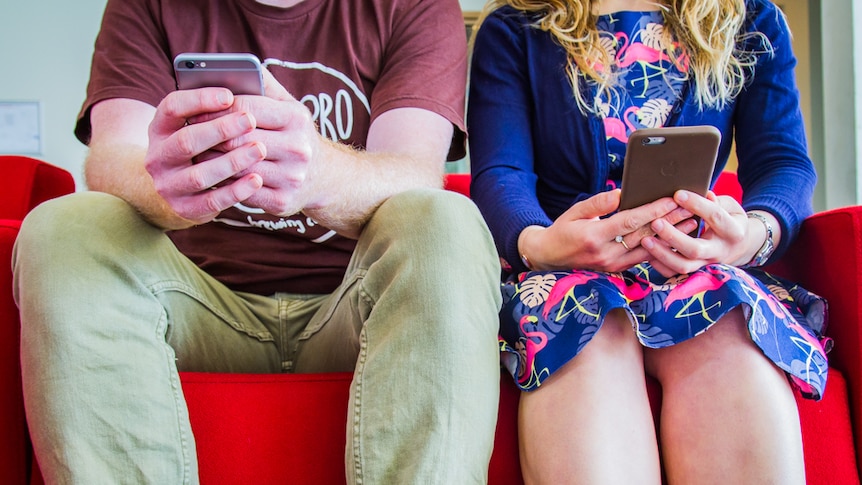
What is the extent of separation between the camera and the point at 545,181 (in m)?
1.01

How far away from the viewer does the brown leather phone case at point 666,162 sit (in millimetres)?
697

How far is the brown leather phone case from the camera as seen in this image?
697 mm

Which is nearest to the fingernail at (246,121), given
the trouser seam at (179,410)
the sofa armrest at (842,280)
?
the trouser seam at (179,410)

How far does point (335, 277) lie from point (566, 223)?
325mm

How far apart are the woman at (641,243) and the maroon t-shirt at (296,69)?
0.13 meters

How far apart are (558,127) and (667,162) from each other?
11.3 inches

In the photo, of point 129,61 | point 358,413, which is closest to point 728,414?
point 358,413

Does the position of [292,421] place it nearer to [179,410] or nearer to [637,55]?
[179,410]

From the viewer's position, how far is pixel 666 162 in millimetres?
722

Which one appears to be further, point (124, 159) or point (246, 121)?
point (124, 159)

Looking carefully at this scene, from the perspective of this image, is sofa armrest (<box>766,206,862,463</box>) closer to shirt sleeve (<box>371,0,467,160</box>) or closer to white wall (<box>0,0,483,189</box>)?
shirt sleeve (<box>371,0,467,160</box>)

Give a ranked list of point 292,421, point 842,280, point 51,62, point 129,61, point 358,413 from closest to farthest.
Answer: point 358,413, point 292,421, point 842,280, point 129,61, point 51,62

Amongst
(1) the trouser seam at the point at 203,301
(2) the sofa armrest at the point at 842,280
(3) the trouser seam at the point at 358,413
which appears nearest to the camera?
(3) the trouser seam at the point at 358,413

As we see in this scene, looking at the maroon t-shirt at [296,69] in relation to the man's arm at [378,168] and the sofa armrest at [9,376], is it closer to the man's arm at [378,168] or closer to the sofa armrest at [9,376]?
the man's arm at [378,168]
